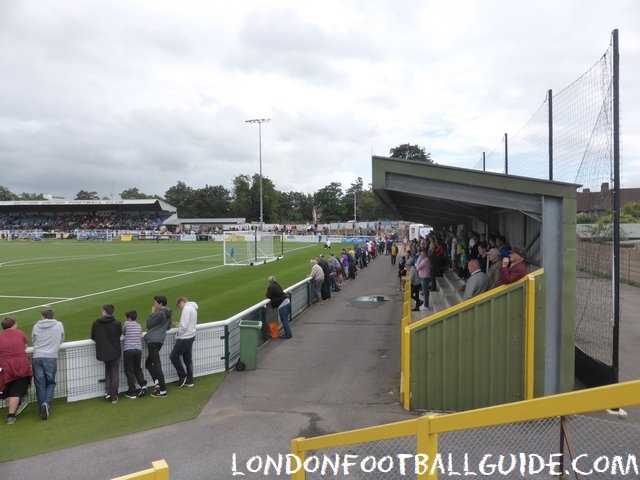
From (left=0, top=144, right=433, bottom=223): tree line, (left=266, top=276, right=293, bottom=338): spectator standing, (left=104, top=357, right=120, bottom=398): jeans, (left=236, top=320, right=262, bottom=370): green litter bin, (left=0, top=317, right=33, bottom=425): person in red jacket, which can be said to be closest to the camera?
(left=0, top=317, right=33, bottom=425): person in red jacket

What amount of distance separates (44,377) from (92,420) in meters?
1.09

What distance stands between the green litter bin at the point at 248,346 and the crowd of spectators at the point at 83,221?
86.0 meters

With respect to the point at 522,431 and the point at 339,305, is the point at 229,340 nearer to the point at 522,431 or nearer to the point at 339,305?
the point at 522,431

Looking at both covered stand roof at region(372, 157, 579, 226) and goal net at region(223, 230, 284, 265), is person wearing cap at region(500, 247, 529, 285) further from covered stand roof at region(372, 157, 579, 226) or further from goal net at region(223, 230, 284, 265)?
goal net at region(223, 230, 284, 265)

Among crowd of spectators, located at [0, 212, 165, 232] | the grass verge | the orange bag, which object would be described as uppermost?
crowd of spectators, located at [0, 212, 165, 232]

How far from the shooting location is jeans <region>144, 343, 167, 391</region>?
8.34 metres

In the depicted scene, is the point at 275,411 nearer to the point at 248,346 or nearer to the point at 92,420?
the point at 248,346

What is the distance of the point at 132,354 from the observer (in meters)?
8.20

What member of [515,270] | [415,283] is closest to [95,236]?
[415,283]

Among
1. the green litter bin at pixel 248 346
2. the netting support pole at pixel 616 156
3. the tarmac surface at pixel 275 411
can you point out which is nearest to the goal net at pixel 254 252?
the tarmac surface at pixel 275 411

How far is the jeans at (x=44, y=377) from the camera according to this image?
7520 mm

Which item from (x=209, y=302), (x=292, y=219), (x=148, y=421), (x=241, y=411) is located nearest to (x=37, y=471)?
(x=148, y=421)

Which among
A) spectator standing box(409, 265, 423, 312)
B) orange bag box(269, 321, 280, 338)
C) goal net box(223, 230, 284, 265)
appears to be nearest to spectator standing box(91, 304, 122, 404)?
orange bag box(269, 321, 280, 338)

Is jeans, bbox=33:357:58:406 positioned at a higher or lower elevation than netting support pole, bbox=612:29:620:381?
lower
